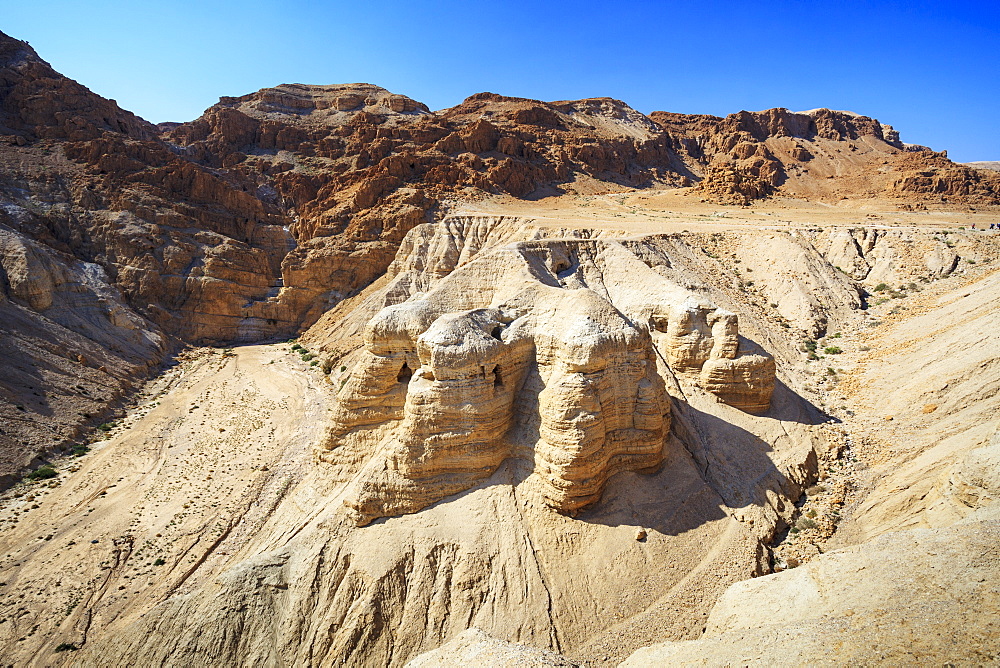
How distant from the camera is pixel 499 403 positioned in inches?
490

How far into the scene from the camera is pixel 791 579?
29.4ft

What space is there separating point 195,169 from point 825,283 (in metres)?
52.8

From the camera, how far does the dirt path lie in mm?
13664

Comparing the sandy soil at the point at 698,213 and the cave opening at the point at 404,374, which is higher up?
the sandy soil at the point at 698,213

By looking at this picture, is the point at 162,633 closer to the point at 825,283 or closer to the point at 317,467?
the point at 317,467

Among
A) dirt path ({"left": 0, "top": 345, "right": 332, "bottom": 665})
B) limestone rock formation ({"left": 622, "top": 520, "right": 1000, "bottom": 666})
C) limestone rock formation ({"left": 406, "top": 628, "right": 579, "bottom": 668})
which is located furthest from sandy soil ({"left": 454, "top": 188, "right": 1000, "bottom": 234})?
limestone rock formation ({"left": 406, "top": 628, "right": 579, "bottom": 668})

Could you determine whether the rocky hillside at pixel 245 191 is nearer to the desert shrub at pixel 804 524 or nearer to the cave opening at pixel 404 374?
the cave opening at pixel 404 374

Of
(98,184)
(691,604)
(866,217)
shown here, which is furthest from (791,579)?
(98,184)

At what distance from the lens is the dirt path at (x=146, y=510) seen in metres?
13.7

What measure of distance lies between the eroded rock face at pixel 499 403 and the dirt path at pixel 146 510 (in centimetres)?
585

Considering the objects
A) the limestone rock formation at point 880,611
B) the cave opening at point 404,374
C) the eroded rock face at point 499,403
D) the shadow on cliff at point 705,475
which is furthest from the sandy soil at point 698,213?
the limestone rock formation at point 880,611

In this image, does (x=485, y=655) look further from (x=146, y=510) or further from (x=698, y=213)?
(x=698, y=213)

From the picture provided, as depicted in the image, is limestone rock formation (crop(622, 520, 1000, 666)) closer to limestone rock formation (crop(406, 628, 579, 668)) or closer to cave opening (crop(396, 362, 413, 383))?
limestone rock formation (crop(406, 628, 579, 668))

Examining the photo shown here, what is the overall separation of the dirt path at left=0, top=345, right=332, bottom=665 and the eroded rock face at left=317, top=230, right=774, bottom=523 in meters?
5.85
